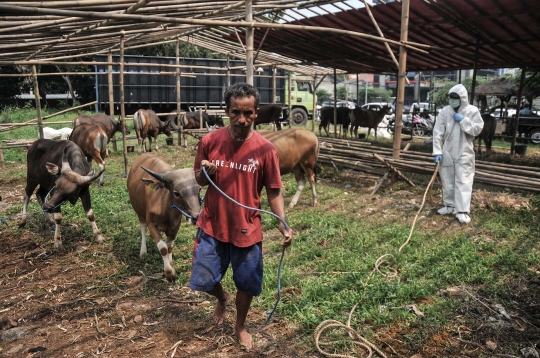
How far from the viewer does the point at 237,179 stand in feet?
10.2

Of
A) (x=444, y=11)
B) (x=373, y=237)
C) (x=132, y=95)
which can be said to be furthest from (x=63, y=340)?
(x=132, y=95)

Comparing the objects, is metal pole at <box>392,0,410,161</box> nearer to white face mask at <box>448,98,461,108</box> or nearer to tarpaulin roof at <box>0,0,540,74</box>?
tarpaulin roof at <box>0,0,540,74</box>

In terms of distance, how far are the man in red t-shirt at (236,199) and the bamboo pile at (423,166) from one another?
5204 mm

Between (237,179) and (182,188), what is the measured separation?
134cm

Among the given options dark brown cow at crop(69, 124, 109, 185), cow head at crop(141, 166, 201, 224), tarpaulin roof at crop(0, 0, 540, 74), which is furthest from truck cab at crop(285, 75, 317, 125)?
cow head at crop(141, 166, 201, 224)

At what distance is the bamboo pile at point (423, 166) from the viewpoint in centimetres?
693

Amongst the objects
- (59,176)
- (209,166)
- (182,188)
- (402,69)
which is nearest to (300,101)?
(402,69)

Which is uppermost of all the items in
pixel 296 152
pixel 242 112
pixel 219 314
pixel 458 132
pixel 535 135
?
pixel 242 112

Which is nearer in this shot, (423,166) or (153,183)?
(153,183)

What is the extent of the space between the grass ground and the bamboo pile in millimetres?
414

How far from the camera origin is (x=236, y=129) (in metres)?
3.09

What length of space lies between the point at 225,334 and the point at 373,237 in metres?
2.90

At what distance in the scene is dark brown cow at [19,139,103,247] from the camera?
544cm

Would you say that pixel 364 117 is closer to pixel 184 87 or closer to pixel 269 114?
pixel 269 114
